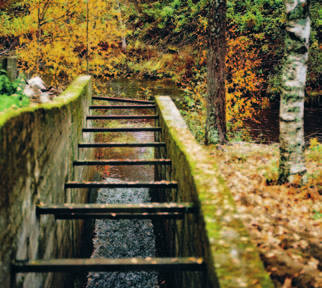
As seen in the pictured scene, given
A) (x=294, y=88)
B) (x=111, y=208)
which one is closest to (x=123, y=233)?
(x=111, y=208)

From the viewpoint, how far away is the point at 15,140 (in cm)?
296

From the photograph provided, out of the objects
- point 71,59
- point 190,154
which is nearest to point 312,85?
point 71,59

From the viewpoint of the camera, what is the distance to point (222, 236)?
280 cm

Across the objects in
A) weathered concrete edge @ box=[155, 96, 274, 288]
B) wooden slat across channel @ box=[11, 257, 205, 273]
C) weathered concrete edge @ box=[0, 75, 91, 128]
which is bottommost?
wooden slat across channel @ box=[11, 257, 205, 273]

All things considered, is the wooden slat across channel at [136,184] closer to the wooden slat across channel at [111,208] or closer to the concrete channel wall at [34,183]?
the concrete channel wall at [34,183]

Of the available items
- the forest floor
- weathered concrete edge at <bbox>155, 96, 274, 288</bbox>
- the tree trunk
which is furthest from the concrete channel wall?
the tree trunk

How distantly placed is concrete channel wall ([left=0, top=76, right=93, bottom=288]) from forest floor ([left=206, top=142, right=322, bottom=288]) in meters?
2.57

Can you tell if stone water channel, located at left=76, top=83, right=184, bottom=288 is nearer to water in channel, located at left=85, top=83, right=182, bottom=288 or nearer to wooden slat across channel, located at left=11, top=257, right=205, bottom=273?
water in channel, located at left=85, top=83, right=182, bottom=288

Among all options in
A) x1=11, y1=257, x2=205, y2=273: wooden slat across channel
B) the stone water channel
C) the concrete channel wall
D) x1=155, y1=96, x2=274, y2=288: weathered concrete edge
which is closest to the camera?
x1=155, y1=96, x2=274, y2=288: weathered concrete edge

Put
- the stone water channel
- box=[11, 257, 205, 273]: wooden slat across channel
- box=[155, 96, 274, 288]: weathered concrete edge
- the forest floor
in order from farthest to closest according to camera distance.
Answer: the stone water channel
the forest floor
box=[11, 257, 205, 273]: wooden slat across channel
box=[155, 96, 274, 288]: weathered concrete edge

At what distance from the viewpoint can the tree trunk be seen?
762cm

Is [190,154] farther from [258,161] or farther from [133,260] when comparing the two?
[258,161]

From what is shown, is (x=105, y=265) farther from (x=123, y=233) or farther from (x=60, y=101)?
(x=123, y=233)

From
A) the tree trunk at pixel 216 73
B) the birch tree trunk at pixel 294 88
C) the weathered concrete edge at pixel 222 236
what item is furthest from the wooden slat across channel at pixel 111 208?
the tree trunk at pixel 216 73
